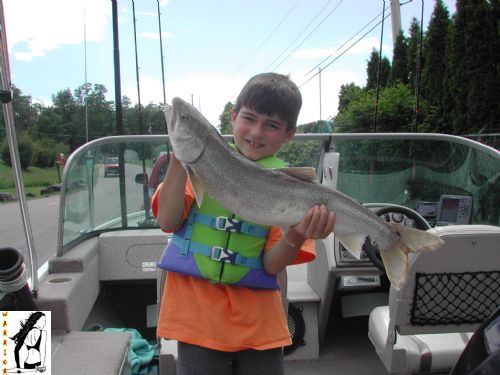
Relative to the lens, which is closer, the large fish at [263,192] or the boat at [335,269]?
the large fish at [263,192]

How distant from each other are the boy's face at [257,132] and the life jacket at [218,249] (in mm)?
275

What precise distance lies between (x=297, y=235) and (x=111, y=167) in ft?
9.89

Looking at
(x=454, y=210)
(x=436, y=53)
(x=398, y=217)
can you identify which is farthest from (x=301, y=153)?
(x=436, y=53)

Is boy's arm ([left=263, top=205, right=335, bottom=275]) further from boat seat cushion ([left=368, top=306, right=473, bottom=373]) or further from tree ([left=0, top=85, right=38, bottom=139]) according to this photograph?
tree ([left=0, top=85, right=38, bottom=139])

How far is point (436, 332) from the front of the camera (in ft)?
9.54

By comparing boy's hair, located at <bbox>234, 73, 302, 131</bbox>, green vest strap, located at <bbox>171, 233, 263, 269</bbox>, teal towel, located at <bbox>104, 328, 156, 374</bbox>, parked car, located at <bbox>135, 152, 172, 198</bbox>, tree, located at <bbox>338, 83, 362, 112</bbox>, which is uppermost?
tree, located at <bbox>338, 83, 362, 112</bbox>

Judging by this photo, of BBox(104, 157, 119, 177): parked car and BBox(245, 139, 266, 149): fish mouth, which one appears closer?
BBox(245, 139, 266, 149): fish mouth

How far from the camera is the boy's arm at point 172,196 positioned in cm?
177

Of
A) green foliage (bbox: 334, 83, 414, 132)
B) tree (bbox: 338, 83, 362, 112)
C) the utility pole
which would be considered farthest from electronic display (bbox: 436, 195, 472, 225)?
tree (bbox: 338, 83, 362, 112)

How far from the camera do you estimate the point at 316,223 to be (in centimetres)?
172

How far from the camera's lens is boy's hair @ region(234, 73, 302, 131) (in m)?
1.89

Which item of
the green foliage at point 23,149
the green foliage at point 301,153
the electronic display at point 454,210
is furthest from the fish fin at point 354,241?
the electronic display at point 454,210

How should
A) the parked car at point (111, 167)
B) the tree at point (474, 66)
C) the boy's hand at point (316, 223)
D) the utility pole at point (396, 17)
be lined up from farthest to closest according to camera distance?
the utility pole at point (396, 17)
the tree at point (474, 66)
the parked car at point (111, 167)
the boy's hand at point (316, 223)

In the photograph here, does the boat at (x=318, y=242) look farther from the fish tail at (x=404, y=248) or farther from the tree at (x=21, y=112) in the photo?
the fish tail at (x=404, y=248)
